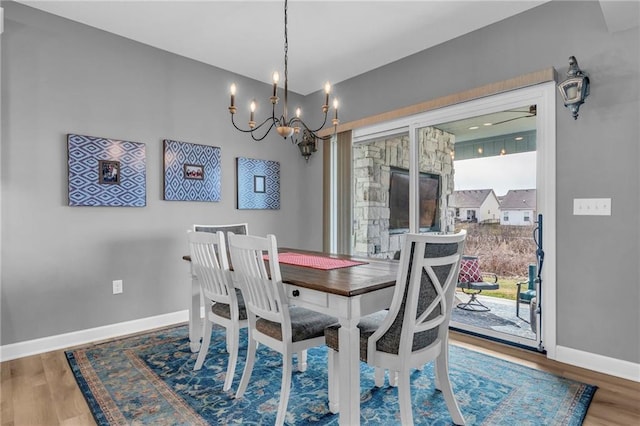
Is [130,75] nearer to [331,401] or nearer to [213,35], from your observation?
[213,35]

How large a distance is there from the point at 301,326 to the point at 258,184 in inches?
100

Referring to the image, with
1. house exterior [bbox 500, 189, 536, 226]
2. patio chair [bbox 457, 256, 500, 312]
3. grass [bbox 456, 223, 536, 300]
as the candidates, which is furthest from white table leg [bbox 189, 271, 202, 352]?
house exterior [bbox 500, 189, 536, 226]

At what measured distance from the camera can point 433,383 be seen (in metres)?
2.20

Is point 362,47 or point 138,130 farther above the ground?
point 362,47

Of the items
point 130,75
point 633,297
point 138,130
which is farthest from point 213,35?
point 633,297

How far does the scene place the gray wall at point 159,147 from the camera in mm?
2338

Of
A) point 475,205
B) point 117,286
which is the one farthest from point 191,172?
point 475,205

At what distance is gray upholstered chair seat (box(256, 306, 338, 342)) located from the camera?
184cm

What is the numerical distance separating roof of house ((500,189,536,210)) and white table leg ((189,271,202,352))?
2571 mm

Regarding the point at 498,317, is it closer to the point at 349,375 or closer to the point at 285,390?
the point at 349,375

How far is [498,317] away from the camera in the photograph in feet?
10.3

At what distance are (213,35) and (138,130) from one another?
43.5 inches

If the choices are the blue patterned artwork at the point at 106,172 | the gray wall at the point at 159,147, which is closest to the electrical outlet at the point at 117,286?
the gray wall at the point at 159,147

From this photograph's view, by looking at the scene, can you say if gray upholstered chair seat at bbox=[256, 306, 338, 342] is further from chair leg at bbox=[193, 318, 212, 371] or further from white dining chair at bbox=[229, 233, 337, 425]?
chair leg at bbox=[193, 318, 212, 371]
